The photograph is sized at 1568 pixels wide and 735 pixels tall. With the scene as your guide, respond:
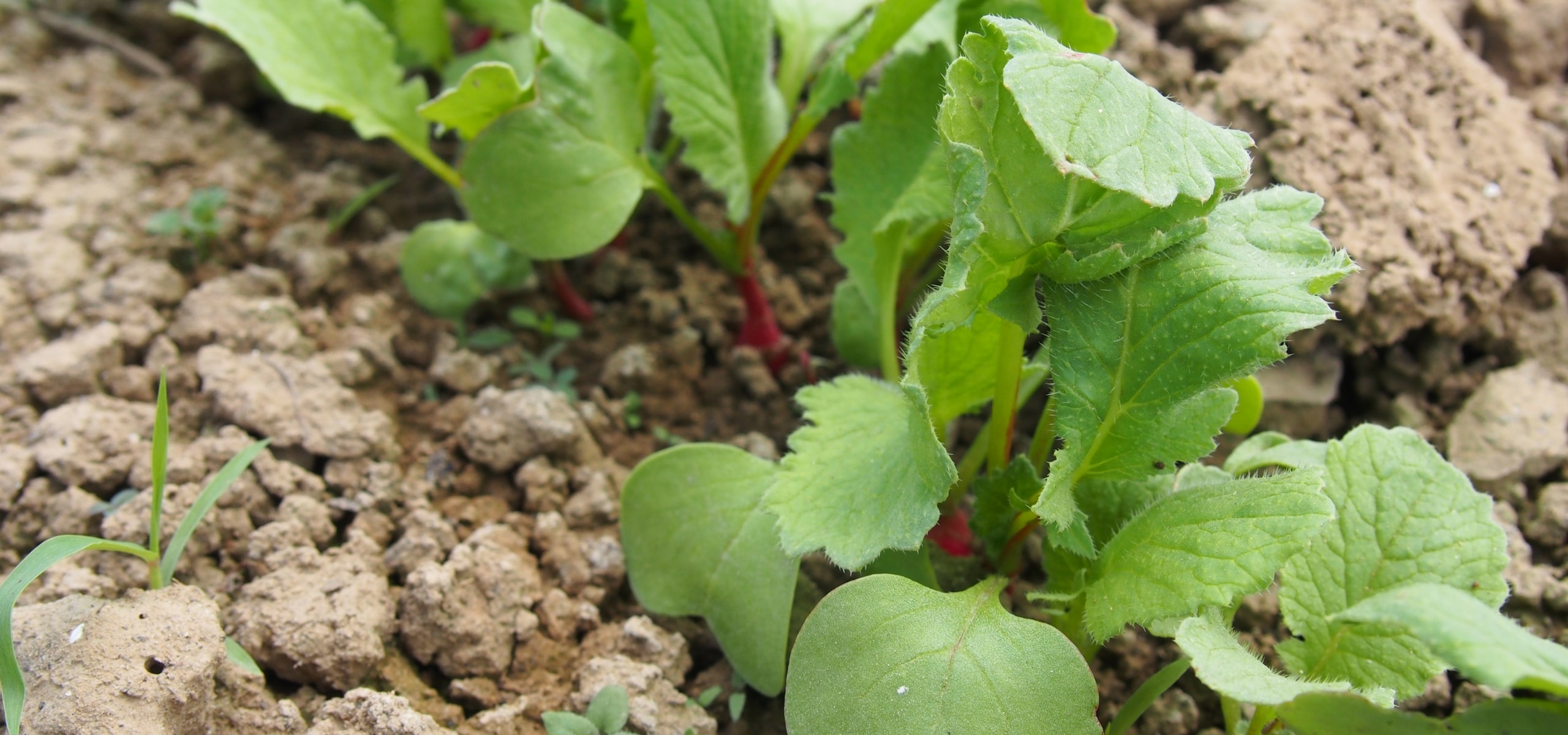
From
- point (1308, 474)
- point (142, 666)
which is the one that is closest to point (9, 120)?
point (142, 666)

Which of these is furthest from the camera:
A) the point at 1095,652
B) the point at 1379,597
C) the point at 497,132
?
the point at 497,132

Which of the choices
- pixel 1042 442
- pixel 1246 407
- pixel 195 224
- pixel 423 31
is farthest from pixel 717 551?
pixel 423 31

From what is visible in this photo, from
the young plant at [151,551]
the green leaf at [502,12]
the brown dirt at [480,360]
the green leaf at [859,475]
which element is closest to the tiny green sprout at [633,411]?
the brown dirt at [480,360]

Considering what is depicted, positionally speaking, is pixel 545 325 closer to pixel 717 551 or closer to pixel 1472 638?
pixel 717 551

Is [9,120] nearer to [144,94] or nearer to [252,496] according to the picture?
[144,94]

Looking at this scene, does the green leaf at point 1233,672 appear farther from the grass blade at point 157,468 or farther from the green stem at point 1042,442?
the grass blade at point 157,468

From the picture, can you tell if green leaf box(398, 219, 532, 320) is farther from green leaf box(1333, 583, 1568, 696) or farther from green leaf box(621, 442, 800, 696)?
green leaf box(1333, 583, 1568, 696)

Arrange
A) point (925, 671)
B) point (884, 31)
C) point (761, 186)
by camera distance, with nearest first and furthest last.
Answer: point (925, 671) < point (884, 31) < point (761, 186)
